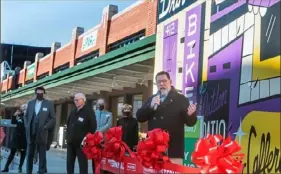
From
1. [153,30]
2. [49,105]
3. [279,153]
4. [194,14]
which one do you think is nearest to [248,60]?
[279,153]

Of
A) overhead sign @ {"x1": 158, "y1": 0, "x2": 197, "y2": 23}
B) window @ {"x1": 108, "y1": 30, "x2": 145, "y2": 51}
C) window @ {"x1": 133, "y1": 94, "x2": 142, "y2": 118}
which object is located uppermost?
window @ {"x1": 108, "y1": 30, "x2": 145, "y2": 51}

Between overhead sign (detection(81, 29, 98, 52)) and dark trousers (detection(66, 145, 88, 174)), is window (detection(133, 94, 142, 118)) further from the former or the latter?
dark trousers (detection(66, 145, 88, 174))

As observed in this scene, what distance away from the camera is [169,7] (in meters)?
8.49

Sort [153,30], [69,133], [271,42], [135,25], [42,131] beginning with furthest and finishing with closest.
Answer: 1. [135,25]
2. [153,30]
3. [42,131]
4. [69,133]
5. [271,42]

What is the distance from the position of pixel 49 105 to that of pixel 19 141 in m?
2.55

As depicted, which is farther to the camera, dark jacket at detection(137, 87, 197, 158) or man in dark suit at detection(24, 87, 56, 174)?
man in dark suit at detection(24, 87, 56, 174)

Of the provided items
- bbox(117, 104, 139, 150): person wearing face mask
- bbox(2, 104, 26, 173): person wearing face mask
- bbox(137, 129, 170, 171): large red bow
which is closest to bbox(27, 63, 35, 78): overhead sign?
bbox(2, 104, 26, 173): person wearing face mask

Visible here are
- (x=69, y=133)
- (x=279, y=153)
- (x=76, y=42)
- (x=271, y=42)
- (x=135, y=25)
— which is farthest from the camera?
(x=76, y=42)

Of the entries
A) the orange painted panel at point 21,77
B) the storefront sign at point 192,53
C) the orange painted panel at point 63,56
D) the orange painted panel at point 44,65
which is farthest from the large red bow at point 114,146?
the orange painted panel at point 21,77

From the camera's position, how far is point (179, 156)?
481 centimetres

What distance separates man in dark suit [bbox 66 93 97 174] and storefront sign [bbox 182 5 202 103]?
162cm

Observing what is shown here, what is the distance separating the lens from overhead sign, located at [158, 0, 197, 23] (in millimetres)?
7780

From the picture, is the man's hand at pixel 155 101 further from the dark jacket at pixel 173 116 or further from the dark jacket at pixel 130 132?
the dark jacket at pixel 130 132

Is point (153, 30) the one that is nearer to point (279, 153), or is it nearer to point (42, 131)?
point (42, 131)
